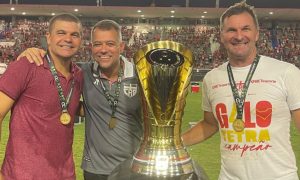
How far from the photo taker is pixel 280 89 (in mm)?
2361

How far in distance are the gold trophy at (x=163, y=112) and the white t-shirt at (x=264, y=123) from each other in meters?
0.81

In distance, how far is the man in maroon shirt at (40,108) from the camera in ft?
8.02

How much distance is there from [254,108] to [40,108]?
3.62ft

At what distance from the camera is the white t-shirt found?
2.35 meters

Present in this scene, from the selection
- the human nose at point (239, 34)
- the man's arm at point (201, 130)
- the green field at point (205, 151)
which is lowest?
the green field at point (205, 151)

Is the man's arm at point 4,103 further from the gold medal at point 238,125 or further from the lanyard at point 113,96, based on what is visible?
the gold medal at point 238,125

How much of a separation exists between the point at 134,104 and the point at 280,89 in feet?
2.84

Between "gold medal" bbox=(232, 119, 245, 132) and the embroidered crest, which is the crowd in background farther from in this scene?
"gold medal" bbox=(232, 119, 245, 132)

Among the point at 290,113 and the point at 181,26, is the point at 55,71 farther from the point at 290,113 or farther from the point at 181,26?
the point at 181,26

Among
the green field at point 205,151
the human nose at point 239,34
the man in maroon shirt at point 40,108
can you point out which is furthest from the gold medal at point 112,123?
the green field at point 205,151

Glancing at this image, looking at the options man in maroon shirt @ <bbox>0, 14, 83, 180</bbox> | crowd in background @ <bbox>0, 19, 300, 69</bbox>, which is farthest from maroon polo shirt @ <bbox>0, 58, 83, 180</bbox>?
crowd in background @ <bbox>0, 19, 300, 69</bbox>

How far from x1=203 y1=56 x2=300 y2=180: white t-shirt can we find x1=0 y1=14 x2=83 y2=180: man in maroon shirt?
85cm

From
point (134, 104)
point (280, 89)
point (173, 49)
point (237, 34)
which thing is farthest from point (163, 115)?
point (134, 104)

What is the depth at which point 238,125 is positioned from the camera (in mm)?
2328
